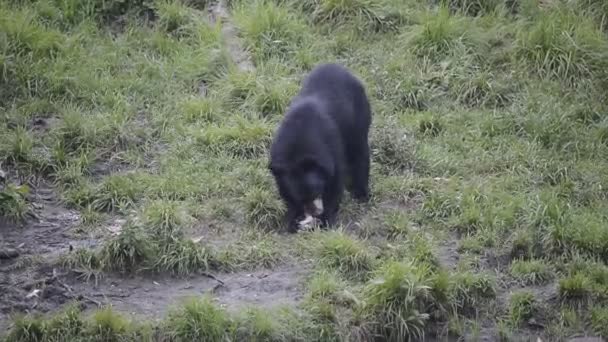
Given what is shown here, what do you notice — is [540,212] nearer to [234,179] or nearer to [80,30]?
[234,179]

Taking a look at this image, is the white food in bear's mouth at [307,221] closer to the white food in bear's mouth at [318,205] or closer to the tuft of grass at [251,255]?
the white food in bear's mouth at [318,205]

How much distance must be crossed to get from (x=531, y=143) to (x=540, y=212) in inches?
51.1

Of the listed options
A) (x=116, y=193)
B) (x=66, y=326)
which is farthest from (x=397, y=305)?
(x=116, y=193)

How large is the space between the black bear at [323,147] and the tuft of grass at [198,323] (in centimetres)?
124

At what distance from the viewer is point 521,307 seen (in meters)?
7.53

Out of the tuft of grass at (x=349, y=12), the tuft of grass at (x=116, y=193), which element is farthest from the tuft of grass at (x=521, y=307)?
the tuft of grass at (x=349, y=12)

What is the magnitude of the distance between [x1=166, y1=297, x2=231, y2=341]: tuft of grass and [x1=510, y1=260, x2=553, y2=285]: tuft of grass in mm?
2040

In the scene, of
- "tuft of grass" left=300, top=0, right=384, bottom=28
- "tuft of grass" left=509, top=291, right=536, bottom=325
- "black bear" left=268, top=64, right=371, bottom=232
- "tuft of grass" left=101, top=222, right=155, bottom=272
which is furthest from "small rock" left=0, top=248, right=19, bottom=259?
"tuft of grass" left=300, top=0, right=384, bottom=28

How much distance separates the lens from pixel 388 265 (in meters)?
7.52


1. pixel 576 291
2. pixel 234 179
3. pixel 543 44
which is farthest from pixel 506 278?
pixel 543 44

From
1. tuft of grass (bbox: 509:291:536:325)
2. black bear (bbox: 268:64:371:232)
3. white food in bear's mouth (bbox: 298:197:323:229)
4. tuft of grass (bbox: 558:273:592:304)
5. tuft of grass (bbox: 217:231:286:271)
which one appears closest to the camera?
tuft of grass (bbox: 509:291:536:325)

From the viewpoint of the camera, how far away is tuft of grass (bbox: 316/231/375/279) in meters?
7.74

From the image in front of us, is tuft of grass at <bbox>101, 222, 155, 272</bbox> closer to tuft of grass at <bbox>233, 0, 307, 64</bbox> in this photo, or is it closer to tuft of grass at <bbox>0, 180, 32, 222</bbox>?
tuft of grass at <bbox>0, 180, 32, 222</bbox>

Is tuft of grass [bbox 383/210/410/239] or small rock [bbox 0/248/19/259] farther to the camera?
tuft of grass [bbox 383/210/410/239]
